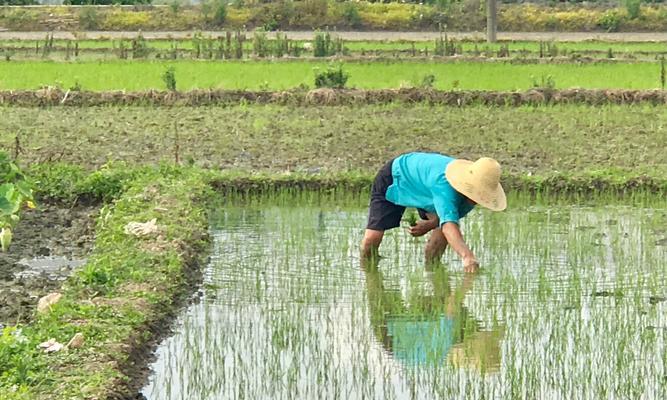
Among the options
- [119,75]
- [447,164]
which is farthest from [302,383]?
[119,75]

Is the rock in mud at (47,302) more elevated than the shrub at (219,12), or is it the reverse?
the rock in mud at (47,302)

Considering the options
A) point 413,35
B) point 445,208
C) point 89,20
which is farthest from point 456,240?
point 89,20

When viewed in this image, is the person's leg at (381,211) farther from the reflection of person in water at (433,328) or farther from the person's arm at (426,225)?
the reflection of person in water at (433,328)

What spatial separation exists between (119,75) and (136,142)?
5205 mm

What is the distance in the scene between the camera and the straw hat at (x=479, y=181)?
6480mm

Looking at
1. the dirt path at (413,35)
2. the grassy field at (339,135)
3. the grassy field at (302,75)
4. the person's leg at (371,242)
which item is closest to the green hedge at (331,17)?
the dirt path at (413,35)

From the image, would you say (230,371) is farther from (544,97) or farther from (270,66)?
(270,66)

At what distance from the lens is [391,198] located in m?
7.18

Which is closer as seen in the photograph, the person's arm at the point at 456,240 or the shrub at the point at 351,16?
the person's arm at the point at 456,240

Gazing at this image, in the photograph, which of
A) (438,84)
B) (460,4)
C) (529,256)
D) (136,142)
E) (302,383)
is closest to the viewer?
(302,383)

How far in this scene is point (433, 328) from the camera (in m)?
5.95

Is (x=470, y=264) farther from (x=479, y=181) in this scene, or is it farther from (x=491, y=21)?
(x=491, y=21)

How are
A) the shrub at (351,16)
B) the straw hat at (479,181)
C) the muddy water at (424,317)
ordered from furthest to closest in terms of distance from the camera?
the shrub at (351,16) → the straw hat at (479,181) → the muddy water at (424,317)

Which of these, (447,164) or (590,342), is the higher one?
(447,164)
